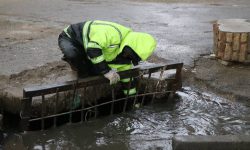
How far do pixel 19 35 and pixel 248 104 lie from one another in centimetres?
527

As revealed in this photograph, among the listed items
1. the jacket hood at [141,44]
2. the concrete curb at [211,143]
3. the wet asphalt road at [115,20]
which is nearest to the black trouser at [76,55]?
the jacket hood at [141,44]

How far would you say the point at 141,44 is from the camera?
4996mm

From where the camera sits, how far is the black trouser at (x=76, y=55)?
5.30 metres

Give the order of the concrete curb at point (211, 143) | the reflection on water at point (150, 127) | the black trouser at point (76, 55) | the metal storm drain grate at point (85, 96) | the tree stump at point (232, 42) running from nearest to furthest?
the concrete curb at point (211, 143)
the reflection on water at point (150, 127)
the metal storm drain grate at point (85, 96)
the black trouser at point (76, 55)
the tree stump at point (232, 42)

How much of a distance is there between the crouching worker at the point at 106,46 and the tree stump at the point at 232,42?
2.29 meters

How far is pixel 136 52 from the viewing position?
5.00m

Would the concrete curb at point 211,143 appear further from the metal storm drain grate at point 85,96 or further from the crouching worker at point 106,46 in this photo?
the metal storm drain grate at point 85,96

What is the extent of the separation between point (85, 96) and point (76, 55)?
0.61 metres

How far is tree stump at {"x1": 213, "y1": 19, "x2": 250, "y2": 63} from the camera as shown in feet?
23.0

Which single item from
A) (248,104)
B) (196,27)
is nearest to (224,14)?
(196,27)

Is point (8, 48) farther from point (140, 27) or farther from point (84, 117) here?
point (140, 27)

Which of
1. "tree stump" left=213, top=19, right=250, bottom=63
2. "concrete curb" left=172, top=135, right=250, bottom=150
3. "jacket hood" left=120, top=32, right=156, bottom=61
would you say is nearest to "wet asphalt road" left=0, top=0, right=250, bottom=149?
"concrete curb" left=172, top=135, right=250, bottom=150

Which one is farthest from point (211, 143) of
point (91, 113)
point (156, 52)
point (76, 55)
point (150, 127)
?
point (156, 52)

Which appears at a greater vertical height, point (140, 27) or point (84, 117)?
point (140, 27)
